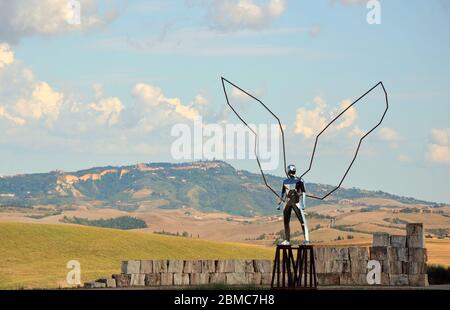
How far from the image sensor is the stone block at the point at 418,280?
48.0 m

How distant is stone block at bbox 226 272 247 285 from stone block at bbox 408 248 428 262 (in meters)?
7.13

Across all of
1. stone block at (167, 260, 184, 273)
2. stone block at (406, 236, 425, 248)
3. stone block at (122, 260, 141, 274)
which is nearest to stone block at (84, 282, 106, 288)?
stone block at (122, 260, 141, 274)

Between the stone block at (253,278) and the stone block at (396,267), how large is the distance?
564 cm

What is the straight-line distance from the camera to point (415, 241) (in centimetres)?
4816

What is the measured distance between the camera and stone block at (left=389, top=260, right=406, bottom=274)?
158ft

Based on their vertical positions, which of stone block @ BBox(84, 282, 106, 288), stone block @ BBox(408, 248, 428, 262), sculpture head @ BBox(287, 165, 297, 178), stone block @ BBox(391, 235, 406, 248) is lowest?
stone block @ BBox(84, 282, 106, 288)

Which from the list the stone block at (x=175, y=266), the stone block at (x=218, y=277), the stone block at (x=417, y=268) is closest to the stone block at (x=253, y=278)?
the stone block at (x=218, y=277)

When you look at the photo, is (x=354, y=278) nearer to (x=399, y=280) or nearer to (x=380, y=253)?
(x=380, y=253)

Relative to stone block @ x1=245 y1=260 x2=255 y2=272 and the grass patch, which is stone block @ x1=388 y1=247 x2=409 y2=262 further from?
stone block @ x1=245 y1=260 x2=255 y2=272

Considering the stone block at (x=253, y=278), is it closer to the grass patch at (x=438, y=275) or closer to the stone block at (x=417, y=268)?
the stone block at (x=417, y=268)

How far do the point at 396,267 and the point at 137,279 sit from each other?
435 inches
